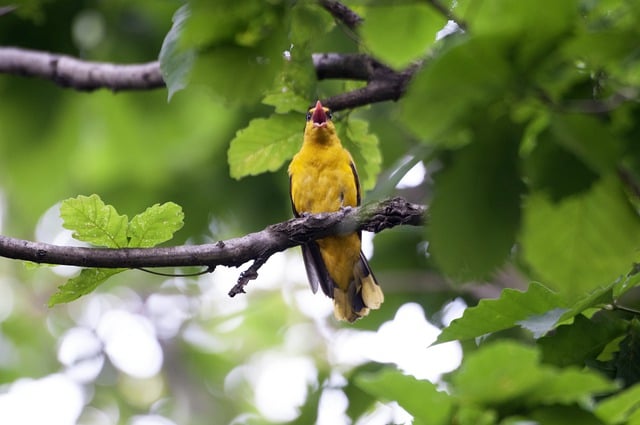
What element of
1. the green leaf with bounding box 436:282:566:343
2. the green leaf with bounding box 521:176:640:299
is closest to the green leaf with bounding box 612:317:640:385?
the green leaf with bounding box 436:282:566:343

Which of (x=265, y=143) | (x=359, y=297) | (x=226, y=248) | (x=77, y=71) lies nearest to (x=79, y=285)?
(x=226, y=248)

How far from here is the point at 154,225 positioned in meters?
2.52

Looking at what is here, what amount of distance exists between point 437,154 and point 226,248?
1.72 m

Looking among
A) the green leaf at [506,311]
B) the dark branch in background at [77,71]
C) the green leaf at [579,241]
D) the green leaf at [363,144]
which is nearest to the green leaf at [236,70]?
the green leaf at [579,241]

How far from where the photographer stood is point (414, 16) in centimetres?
127

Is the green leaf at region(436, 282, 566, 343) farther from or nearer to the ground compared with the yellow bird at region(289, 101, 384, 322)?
farther from the ground

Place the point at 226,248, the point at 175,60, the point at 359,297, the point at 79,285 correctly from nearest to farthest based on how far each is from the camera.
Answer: the point at 175,60, the point at 79,285, the point at 226,248, the point at 359,297

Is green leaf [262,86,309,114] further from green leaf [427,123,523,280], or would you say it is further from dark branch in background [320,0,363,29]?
green leaf [427,123,523,280]

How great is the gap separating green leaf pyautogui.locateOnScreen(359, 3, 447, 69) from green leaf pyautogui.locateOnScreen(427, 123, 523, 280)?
17 cm

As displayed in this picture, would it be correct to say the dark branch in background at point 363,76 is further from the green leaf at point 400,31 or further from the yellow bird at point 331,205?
the green leaf at point 400,31

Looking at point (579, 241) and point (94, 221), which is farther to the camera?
point (94, 221)

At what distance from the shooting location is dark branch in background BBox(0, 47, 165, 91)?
4238 millimetres

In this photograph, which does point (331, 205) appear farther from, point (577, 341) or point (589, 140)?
point (589, 140)

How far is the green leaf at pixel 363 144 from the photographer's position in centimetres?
362
